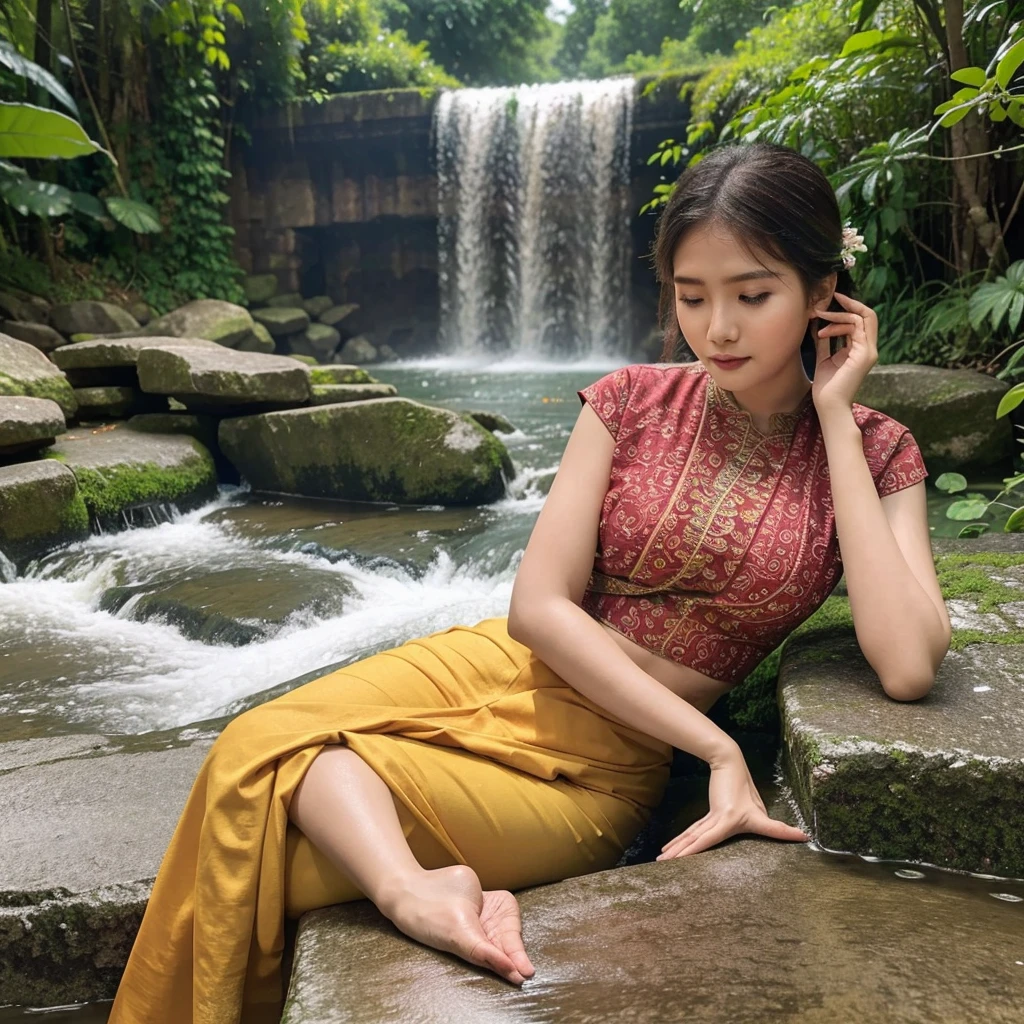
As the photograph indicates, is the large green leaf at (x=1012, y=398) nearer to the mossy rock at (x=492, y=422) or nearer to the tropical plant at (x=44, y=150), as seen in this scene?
the mossy rock at (x=492, y=422)

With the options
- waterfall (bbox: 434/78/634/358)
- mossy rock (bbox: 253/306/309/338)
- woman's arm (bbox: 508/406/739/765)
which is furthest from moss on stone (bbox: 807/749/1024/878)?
mossy rock (bbox: 253/306/309/338)

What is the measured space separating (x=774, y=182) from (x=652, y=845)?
1258 mm

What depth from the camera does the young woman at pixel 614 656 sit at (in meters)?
1.38

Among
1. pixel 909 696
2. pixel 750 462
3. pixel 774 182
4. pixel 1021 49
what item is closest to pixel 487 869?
pixel 909 696

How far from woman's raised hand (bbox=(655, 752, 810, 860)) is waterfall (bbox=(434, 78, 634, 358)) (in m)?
12.5

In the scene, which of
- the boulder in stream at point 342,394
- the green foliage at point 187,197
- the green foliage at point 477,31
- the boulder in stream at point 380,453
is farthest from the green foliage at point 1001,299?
the green foliage at point 477,31

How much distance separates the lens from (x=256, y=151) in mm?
13820

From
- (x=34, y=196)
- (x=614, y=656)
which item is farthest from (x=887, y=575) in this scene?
(x=34, y=196)

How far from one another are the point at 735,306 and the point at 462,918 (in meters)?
1.06

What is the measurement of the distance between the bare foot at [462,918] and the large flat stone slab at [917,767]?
529 mm

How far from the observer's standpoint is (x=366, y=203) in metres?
14.5

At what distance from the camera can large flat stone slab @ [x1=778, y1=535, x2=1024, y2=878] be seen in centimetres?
138

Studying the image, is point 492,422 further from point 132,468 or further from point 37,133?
point 37,133

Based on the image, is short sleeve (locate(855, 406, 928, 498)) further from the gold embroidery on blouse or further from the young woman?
the gold embroidery on blouse
